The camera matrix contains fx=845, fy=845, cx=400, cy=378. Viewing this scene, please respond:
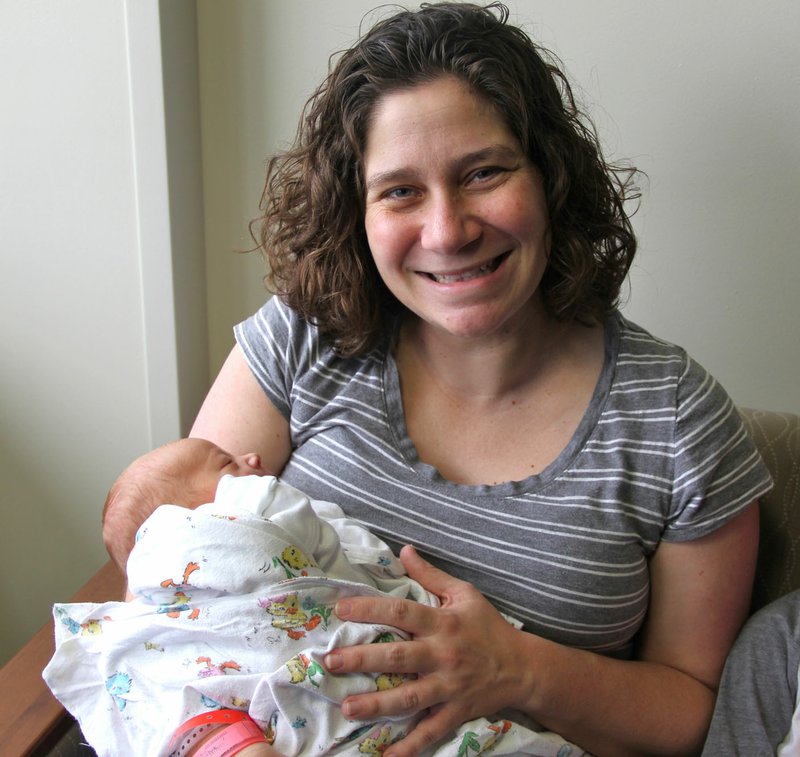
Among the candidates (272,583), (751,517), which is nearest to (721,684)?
(751,517)

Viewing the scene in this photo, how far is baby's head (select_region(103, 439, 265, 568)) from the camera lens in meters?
1.18

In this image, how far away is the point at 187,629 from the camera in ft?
3.37

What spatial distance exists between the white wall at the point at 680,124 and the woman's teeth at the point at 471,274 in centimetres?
49

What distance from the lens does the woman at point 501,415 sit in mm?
1155

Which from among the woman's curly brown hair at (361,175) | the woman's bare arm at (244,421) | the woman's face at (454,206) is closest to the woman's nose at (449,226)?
the woman's face at (454,206)

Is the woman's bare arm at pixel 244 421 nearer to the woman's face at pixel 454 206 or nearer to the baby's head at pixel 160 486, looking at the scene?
the baby's head at pixel 160 486

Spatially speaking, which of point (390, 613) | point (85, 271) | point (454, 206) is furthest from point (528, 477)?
point (85, 271)

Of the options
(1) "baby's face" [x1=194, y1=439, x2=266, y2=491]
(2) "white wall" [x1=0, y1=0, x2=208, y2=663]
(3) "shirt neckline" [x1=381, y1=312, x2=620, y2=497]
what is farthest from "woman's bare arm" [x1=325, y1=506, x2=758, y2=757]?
(2) "white wall" [x1=0, y1=0, x2=208, y2=663]

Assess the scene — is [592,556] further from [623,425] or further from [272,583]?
[272,583]

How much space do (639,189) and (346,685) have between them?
992 mm

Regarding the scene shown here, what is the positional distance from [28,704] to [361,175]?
922mm

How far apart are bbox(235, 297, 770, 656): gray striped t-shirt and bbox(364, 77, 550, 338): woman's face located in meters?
0.22

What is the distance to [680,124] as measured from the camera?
4.94 feet

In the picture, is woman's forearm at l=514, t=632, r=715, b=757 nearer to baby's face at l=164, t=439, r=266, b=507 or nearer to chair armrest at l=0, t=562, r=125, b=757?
baby's face at l=164, t=439, r=266, b=507
